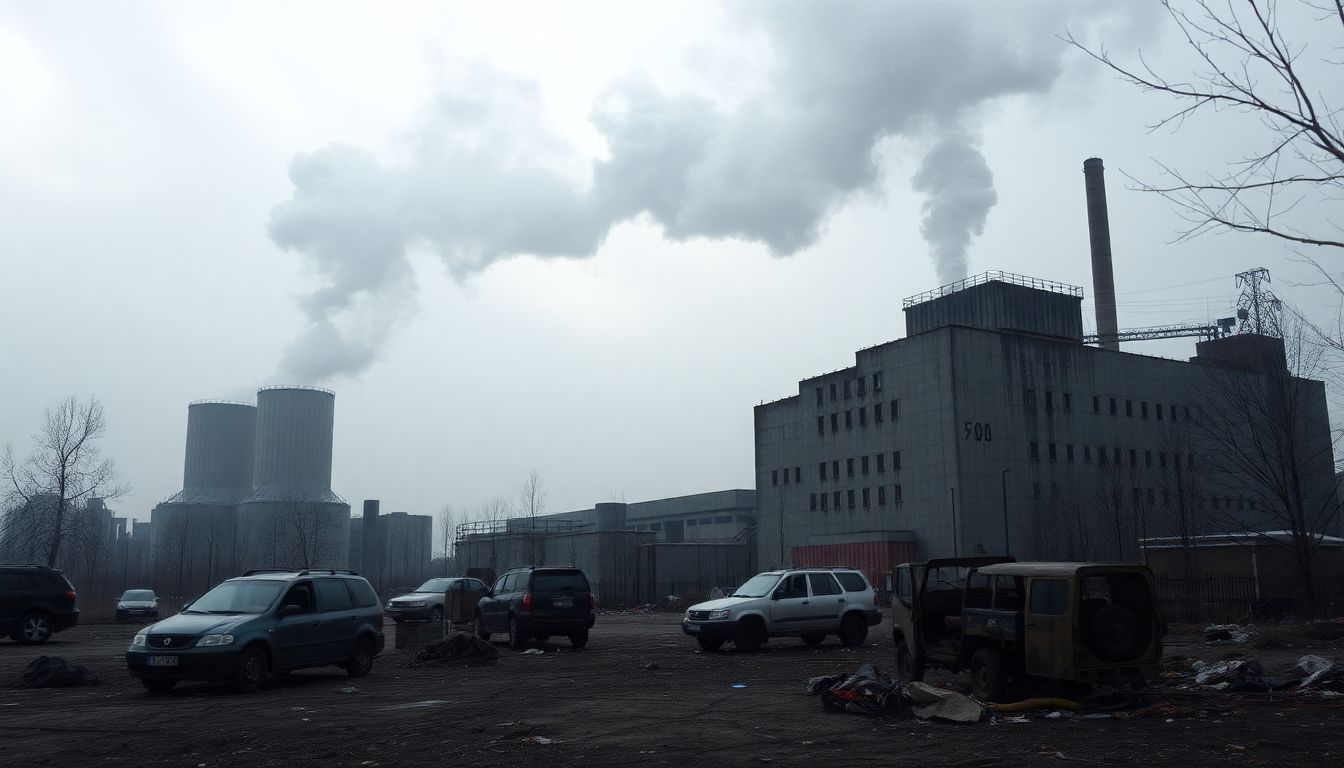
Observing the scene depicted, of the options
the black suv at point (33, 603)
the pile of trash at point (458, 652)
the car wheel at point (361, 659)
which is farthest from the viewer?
the black suv at point (33, 603)

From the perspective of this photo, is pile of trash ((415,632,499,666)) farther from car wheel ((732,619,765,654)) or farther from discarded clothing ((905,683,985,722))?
discarded clothing ((905,683,985,722))

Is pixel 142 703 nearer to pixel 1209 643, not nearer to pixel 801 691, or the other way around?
pixel 801 691

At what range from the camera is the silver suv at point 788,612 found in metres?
22.4

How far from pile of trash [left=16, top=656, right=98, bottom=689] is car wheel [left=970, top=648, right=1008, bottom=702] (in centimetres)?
1405

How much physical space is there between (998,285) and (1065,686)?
6374 cm

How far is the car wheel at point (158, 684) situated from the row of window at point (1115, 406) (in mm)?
58421

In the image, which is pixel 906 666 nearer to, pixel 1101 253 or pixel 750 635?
pixel 750 635

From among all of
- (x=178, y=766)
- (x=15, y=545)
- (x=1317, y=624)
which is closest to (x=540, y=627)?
(x=178, y=766)

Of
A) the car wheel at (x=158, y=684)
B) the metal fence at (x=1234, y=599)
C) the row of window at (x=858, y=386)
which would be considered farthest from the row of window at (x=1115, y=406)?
the car wheel at (x=158, y=684)

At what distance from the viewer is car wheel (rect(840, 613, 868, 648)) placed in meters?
23.2

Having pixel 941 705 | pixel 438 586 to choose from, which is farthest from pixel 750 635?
pixel 438 586

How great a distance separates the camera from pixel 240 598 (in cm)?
1599

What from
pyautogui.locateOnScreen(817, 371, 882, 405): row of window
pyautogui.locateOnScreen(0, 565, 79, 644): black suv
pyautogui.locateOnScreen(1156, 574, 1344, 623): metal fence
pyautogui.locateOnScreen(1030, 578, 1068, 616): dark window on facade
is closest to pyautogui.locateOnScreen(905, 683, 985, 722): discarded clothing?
pyautogui.locateOnScreen(1030, 578, 1068, 616): dark window on facade

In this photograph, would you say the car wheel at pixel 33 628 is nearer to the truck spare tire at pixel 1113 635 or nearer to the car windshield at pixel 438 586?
the car windshield at pixel 438 586
